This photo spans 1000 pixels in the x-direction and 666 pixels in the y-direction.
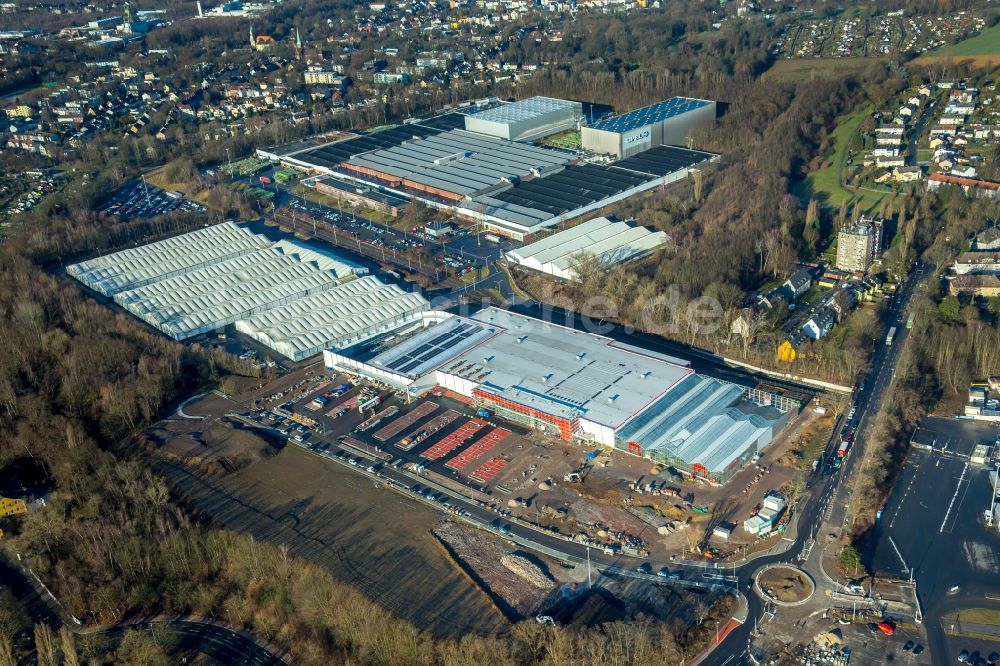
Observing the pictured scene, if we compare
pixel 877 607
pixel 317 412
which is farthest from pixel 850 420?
pixel 317 412

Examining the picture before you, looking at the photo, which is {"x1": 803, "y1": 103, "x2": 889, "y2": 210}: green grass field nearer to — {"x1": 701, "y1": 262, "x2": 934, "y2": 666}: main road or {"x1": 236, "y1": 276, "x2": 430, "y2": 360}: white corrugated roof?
{"x1": 701, "y1": 262, "x2": 934, "y2": 666}: main road

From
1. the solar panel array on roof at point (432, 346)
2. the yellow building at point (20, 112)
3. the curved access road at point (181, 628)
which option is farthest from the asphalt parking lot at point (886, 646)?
the yellow building at point (20, 112)

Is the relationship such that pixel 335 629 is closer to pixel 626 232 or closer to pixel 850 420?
pixel 850 420

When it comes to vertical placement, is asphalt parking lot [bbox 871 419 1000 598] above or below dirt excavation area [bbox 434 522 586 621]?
above

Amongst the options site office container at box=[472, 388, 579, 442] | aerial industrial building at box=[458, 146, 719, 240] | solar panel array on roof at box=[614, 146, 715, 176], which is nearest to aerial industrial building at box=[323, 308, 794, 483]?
site office container at box=[472, 388, 579, 442]

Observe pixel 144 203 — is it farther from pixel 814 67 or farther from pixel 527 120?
pixel 814 67

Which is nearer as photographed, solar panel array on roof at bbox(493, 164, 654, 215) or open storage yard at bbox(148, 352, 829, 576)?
open storage yard at bbox(148, 352, 829, 576)
